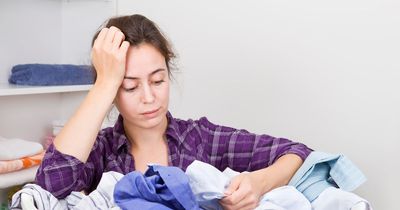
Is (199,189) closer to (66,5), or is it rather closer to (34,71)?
(34,71)

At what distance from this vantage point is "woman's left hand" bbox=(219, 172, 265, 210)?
752 mm

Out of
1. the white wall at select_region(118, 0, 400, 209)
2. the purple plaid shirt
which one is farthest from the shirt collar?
the white wall at select_region(118, 0, 400, 209)

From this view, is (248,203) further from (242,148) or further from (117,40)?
(117,40)

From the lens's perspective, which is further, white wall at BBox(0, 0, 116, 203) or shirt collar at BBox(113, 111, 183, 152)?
white wall at BBox(0, 0, 116, 203)

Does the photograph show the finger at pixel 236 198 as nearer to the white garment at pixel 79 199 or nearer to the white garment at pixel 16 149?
the white garment at pixel 79 199

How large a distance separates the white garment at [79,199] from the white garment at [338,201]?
323 millimetres

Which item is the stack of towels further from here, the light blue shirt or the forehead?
the light blue shirt

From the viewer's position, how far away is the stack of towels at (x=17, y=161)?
1293 mm

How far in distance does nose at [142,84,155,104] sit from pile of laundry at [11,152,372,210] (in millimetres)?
155

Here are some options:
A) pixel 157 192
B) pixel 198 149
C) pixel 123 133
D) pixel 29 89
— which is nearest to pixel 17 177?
pixel 29 89

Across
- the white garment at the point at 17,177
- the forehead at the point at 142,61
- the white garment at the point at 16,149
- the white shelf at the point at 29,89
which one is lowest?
the white garment at the point at 17,177

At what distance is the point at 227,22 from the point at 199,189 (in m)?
0.73

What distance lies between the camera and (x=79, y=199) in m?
0.81

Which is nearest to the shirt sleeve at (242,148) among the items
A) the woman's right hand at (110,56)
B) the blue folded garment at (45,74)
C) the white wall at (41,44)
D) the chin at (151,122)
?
the chin at (151,122)
